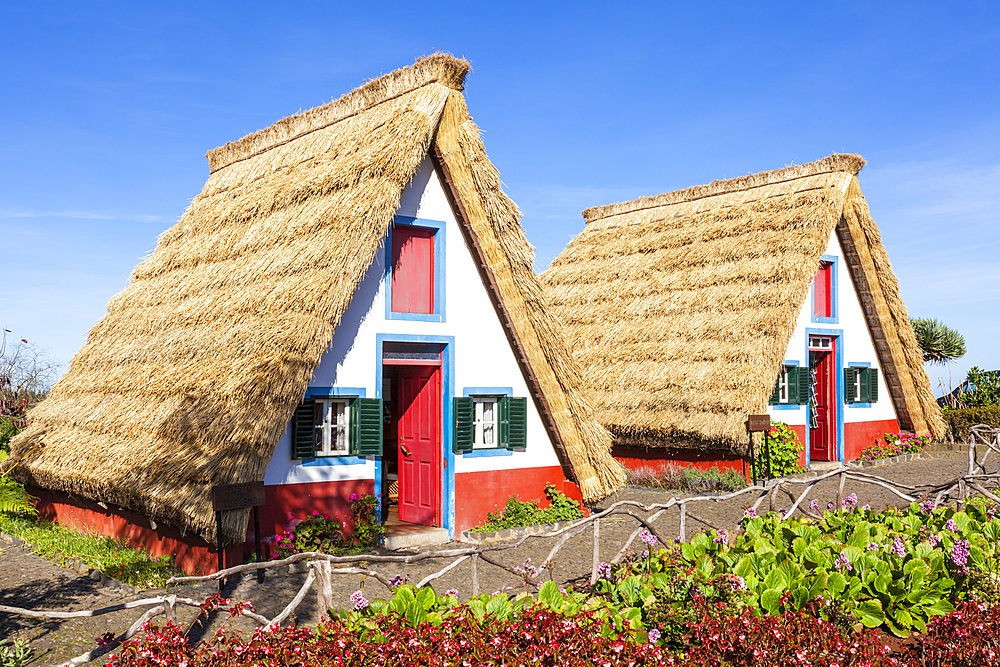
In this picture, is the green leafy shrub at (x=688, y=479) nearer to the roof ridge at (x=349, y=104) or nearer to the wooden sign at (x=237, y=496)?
the roof ridge at (x=349, y=104)

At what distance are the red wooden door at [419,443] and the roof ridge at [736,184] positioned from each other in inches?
438

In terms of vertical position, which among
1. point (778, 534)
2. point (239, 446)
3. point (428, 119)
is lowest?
point (778, 534)

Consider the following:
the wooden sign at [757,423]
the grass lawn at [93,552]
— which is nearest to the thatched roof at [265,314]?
the grass lawn at [93,552]

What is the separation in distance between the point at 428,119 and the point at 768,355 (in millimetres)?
8143

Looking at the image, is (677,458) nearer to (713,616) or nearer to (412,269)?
(412,269)

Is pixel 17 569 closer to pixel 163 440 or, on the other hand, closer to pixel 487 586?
pixel 163 440

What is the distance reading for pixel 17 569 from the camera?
30.8ft

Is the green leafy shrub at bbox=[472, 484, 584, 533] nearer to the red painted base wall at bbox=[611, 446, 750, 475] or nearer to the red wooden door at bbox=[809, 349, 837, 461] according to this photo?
the red painted base wall at bbox=[611, 446, 750, 475]

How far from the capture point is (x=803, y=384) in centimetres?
1708

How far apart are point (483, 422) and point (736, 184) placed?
11.0 metres

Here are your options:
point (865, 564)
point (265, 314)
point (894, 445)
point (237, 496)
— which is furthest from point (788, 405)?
point (237, 496)

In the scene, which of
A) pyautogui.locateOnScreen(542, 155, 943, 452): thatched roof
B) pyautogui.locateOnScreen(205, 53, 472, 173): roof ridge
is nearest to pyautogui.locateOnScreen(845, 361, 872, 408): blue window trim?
pyautogui.locateOnScreen(542, 155, 943, 452): thatched roof

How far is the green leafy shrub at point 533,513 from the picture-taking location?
11070 mm

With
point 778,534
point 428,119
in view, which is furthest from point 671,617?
point 428,119
